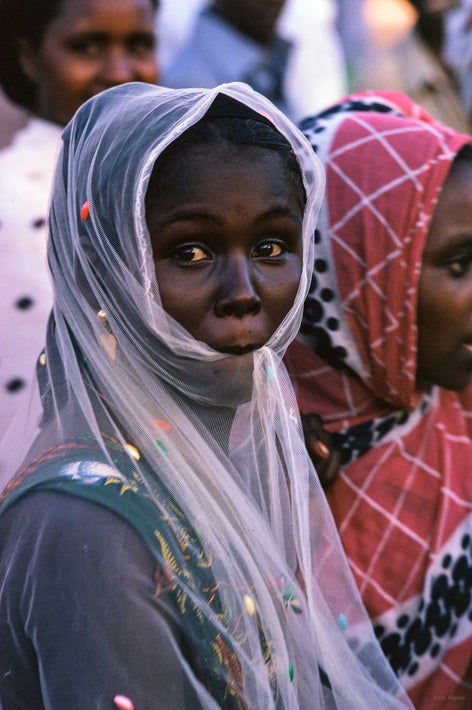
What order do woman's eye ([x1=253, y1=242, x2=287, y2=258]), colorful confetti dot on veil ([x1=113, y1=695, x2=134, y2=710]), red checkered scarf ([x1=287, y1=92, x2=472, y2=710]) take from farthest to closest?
red checkered scarf ([x1=287, y1=92, x2=472, y2=710]), woman's eye ([x1=253, y1=242, x2=287, y2=258]), colorful confetti dot on veil ([x1=113, y1=695, x2=134, y2=710])

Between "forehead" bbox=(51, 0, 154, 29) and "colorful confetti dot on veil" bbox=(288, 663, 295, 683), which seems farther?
"forehead" bbox=(51, 0, 154, 29)

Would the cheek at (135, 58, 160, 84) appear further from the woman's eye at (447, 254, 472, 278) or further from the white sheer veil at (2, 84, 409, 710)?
the woman's eye at (447, 254, 472, 278)

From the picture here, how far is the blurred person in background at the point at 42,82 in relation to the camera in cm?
244

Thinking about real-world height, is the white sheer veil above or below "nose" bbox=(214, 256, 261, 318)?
below

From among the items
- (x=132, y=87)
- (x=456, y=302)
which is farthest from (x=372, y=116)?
(x=132, y=87)

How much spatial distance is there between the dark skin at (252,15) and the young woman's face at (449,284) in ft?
6.09

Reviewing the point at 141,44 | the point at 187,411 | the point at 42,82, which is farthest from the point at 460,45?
the point at 187,411

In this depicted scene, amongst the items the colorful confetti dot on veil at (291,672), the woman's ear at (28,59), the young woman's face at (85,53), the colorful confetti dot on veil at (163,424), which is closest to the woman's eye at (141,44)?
the young woman's face at (85,53)

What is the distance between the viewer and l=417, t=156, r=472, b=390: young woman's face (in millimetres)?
1868

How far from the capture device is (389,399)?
78.5 inches

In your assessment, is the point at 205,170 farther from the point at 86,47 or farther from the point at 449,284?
the point at 86,47

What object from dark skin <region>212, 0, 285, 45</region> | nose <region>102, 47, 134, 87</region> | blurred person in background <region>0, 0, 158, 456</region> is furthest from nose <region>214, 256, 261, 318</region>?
dark skin <region>212, 0, 285, 45</region>

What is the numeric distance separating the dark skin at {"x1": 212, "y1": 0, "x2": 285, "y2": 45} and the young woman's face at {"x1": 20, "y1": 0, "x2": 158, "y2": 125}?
824 millimetres

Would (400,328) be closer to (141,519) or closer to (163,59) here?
(141,519)
